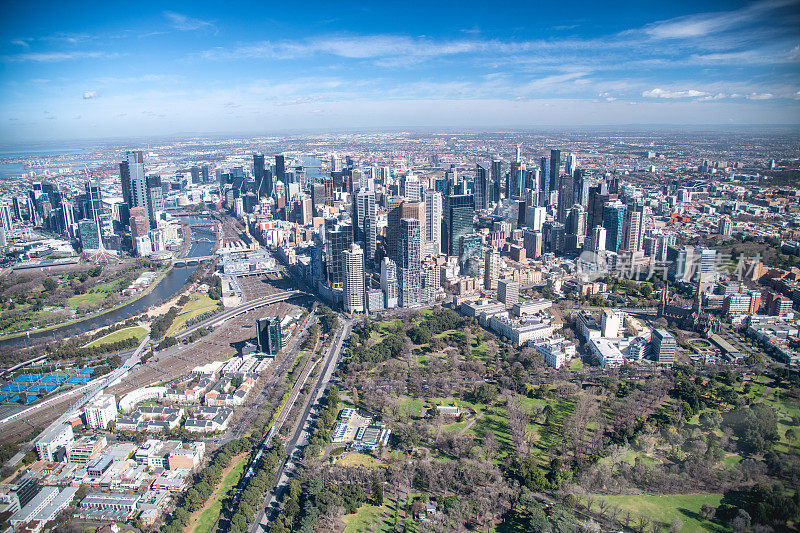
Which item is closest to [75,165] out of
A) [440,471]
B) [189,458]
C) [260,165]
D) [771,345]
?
[260,165]

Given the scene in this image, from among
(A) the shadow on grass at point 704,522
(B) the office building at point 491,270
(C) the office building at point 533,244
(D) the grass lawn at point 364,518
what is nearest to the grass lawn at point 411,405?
(D) the grass lawn at point 364,518

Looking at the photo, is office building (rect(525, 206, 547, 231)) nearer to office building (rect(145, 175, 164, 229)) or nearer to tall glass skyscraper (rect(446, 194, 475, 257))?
tall glass skyscraper (rect(446, 194, 475, 257))

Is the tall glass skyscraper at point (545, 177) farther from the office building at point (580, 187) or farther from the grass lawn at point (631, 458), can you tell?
the grass lawn at point (631, 458)

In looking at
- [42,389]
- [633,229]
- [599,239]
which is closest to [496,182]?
[599,239]

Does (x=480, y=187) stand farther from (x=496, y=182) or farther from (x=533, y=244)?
(x=533, y=244)

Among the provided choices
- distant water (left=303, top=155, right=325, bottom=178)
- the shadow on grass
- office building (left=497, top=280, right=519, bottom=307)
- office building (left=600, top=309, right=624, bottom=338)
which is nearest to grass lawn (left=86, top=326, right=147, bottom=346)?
office building (left=497, top=280, right=519, bottom=307)

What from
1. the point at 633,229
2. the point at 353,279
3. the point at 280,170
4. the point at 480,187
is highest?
the point at 280,170

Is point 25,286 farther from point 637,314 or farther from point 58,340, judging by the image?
point 637,314
